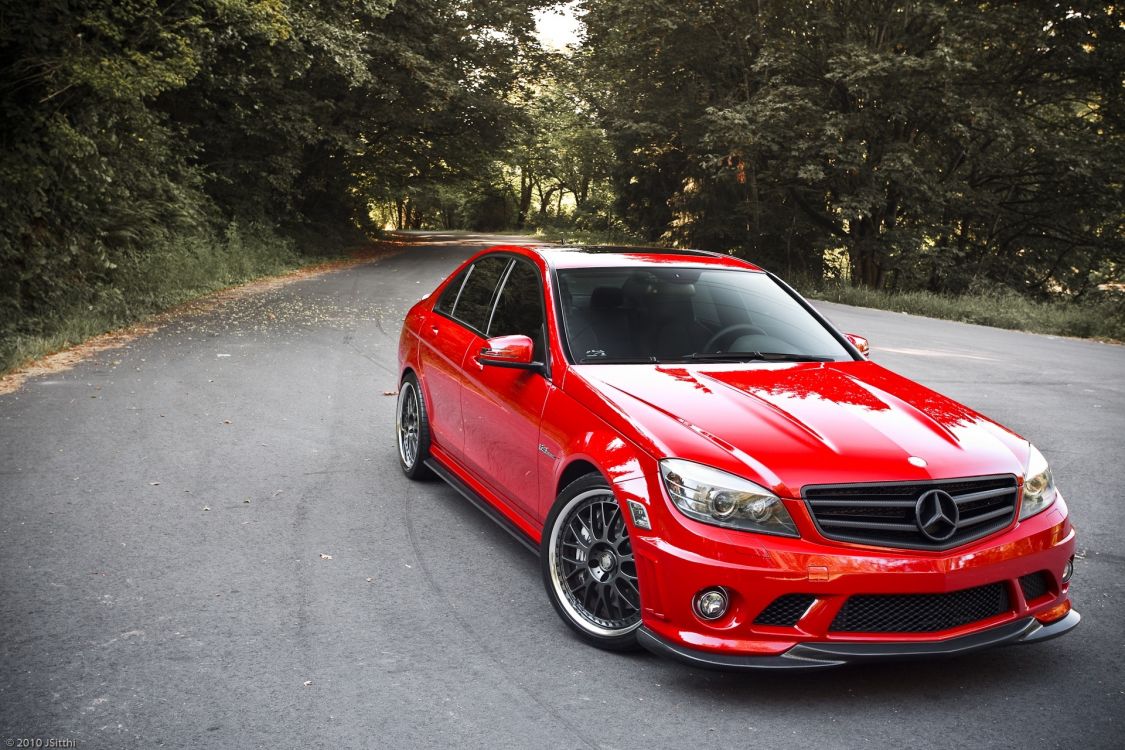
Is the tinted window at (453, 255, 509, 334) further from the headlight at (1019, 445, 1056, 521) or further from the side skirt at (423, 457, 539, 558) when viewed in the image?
the headlight at (1019, 445, 1056, 521)

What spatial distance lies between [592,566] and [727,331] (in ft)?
5.38

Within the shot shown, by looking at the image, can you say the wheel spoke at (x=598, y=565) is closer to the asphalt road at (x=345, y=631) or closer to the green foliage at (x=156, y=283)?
the asphalt road at (x=345, y=631)

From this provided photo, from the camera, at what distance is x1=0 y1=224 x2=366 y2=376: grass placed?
38.8ft

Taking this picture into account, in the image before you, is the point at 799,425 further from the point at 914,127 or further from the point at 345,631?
the point at 914,127

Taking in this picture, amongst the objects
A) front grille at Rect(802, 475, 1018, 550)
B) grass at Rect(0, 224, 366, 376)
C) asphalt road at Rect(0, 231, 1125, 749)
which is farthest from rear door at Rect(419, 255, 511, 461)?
grass at Rect(0, 224, 366, 376)

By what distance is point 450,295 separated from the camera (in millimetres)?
6551

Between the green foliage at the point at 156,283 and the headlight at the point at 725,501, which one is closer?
the headlight at the point at 725,501

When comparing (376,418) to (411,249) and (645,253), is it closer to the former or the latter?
(645,253)

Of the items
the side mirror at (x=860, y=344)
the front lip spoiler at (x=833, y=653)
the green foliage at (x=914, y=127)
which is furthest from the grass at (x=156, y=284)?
the green foliage at (x=914, y=127)

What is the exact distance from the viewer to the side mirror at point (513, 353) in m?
4.70

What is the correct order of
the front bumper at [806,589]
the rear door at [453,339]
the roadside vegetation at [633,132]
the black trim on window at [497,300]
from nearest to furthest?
the front bumper at [806,589], the black trim on window at [497,300], the rear door at [453,339], the roadside vegetation at [633,132]

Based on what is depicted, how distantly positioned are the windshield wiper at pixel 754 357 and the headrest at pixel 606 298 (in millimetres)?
485

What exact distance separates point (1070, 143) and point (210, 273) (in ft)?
65.5

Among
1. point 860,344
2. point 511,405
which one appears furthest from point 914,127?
point 511,405
